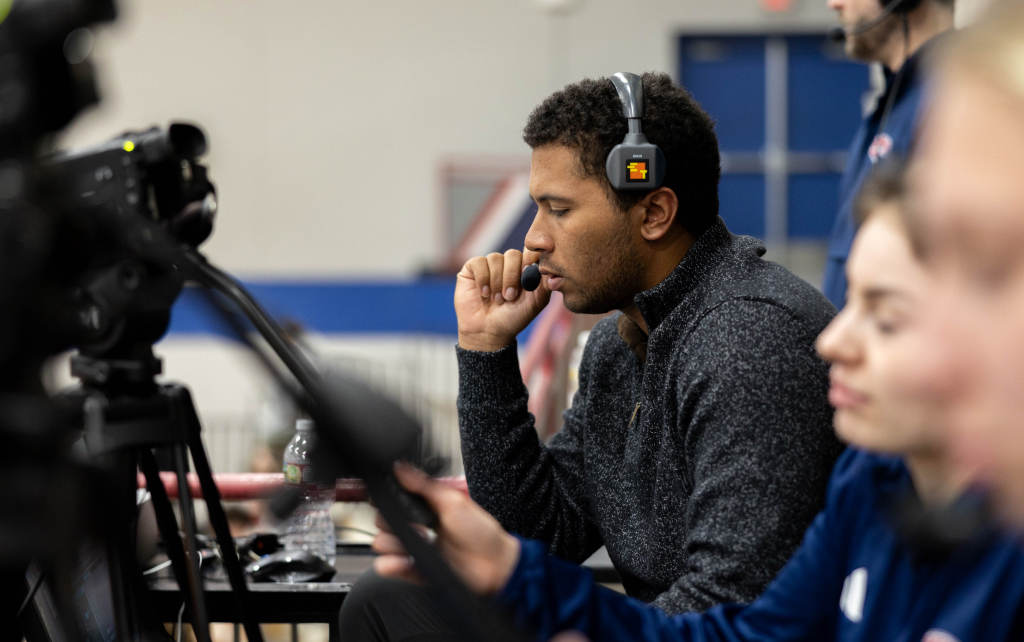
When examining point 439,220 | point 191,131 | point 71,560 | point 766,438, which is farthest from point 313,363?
point 439,220

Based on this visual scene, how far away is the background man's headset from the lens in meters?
1.47

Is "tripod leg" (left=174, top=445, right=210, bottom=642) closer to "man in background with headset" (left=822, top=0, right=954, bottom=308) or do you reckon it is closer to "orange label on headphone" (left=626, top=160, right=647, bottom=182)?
"orange label on headphone" (left=626, top=160, right=647, bottom=182)

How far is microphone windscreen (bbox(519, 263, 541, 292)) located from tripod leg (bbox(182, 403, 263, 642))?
2.59 feet

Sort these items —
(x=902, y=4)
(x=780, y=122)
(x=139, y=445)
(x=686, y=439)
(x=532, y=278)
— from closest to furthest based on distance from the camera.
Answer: (x=139, y=445), (x=686, y=439), (x=532, y=278), (x=902, y=4), (x=780, y=122)

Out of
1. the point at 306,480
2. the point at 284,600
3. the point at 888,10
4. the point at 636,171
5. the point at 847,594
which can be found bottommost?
the point at 284,600

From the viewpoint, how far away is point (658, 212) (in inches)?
60.9

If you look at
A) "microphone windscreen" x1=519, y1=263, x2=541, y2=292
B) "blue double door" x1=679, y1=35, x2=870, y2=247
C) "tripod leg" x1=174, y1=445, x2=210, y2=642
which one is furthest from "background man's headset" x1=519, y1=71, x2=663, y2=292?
"blue double door" x1=679, y1=35, x2=870, y2=247

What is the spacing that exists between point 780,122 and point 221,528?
684cm

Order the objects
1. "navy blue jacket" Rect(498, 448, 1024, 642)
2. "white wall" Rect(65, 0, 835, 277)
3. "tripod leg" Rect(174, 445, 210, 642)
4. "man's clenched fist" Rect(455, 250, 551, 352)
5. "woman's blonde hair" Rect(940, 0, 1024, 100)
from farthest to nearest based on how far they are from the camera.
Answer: "white wall" Rect(65, 0, 835, 277)
"man's clenched fist" Rect(455, 250, 551, 352)
"tripod leg" Rect(174, 445, 210, 642)
"navy blue jacket" Rect(498, 448, 1024, 642)
"woman's blonde hair" Rect(940, 0, 1024, 100)

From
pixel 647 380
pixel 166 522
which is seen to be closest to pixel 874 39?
pixel 647 380

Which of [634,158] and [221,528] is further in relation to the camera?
[634,158]

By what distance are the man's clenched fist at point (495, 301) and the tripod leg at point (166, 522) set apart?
0.71m

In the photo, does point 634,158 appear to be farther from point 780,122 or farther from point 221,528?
point 780,122

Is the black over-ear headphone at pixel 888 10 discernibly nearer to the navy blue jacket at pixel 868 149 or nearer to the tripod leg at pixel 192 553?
the navy blue jacket at pixel 868 149
